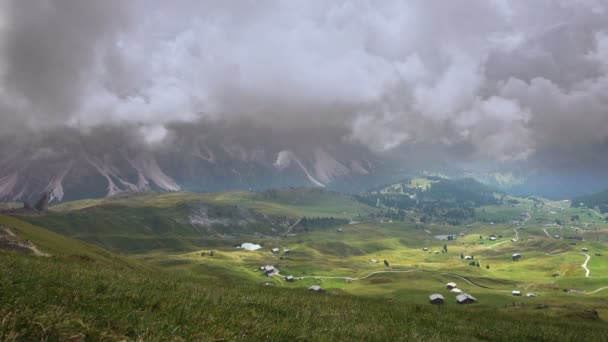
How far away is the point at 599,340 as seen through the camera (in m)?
16.5

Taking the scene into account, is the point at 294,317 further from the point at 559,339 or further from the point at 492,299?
the point at 492,299

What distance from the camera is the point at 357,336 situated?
9758mm

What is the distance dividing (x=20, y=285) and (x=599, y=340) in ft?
70.6

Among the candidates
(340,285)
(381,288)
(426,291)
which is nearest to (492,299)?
(426,291)

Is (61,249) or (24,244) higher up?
(24,244)

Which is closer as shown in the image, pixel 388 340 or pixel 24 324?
pixel 24 324

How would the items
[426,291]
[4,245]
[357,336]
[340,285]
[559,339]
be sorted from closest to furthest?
[357,336]
[559,339]
[4,245]
[426,291]
[340,285]

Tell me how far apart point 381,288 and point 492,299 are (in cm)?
5041

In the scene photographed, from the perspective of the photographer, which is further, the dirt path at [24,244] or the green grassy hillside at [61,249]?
the green grassy hillside at [61,249]

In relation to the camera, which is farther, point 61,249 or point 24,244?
point 61,249

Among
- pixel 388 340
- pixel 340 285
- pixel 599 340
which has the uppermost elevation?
pixel 388 340

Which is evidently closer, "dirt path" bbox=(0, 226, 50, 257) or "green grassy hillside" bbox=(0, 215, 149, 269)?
"dirt path" bbox=(0, 226, 50, 257)

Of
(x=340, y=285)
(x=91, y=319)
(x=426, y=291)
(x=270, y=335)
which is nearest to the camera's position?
(x=91, y=319)

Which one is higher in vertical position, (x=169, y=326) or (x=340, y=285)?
(x=169, y=326)
